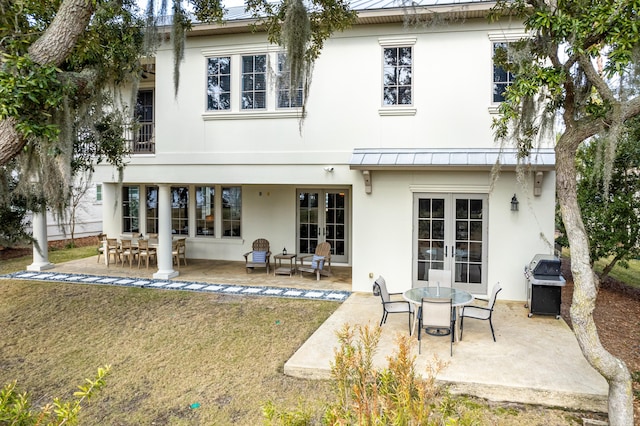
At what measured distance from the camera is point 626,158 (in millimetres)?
8609

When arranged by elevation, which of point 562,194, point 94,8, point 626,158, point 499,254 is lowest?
point 499,254

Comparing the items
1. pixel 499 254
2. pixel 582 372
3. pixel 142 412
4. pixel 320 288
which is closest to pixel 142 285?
pixel 320 288

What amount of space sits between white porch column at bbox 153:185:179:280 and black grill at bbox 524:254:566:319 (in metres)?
8.29

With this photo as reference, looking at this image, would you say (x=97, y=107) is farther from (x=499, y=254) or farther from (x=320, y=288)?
(x=499, y=254)

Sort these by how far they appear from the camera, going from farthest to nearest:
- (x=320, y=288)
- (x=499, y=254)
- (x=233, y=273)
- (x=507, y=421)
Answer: (x=233, y=273), (x=320, y=288), (x=499, y=254), (x=507, y=421)

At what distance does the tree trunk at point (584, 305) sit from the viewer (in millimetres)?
4008

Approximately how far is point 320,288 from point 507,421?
5583mm

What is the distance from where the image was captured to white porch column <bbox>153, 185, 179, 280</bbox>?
1025 centimetres

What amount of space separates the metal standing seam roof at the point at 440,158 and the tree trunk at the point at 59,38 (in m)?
5.17

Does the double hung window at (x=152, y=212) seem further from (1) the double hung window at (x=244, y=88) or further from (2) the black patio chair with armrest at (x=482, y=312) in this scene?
(2) the black patio chair with armrest at (x=482, y=312)

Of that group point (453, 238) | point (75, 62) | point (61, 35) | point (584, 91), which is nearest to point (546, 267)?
point (453, 238)

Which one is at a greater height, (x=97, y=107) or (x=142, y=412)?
(x=97, y=107)

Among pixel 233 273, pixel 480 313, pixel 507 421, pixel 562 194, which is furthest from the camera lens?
pixel 233 273

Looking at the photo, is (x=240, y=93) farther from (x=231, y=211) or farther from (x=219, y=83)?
(x=231, y=211)
